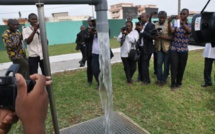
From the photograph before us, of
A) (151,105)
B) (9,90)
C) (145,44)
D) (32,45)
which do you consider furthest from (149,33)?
(9,90)

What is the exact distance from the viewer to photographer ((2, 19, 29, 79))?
3.68 meters

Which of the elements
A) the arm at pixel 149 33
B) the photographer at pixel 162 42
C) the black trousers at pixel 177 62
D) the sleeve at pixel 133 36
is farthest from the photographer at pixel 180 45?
the sleeve at pixel 133 36

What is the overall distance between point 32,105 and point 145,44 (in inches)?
144

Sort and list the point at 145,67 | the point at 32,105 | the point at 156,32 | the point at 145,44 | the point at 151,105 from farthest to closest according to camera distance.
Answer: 1. the point at 145,67
2. the point at 145,44
3. the point at 156,32
4. the point at 151,105
5. the point at 32,105

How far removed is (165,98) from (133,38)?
1.40 m

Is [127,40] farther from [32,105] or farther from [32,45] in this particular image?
[32,105]

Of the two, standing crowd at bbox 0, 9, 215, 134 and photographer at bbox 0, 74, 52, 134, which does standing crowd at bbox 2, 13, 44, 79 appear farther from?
photographer at bbox 0, 74, 52, 134

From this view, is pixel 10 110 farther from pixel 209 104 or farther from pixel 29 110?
pixel 209 104

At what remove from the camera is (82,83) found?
4.57 m

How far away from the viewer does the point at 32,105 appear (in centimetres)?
71

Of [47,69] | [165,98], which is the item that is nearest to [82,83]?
[165,98]

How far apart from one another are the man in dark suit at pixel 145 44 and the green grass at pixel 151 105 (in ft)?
0.90

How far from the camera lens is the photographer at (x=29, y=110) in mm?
696

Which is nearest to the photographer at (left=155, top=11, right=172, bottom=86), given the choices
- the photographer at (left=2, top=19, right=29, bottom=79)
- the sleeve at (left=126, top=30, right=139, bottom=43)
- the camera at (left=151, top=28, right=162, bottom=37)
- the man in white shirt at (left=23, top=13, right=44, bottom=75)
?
the camera at (left=151, top=28, right=162, bottom=37)
